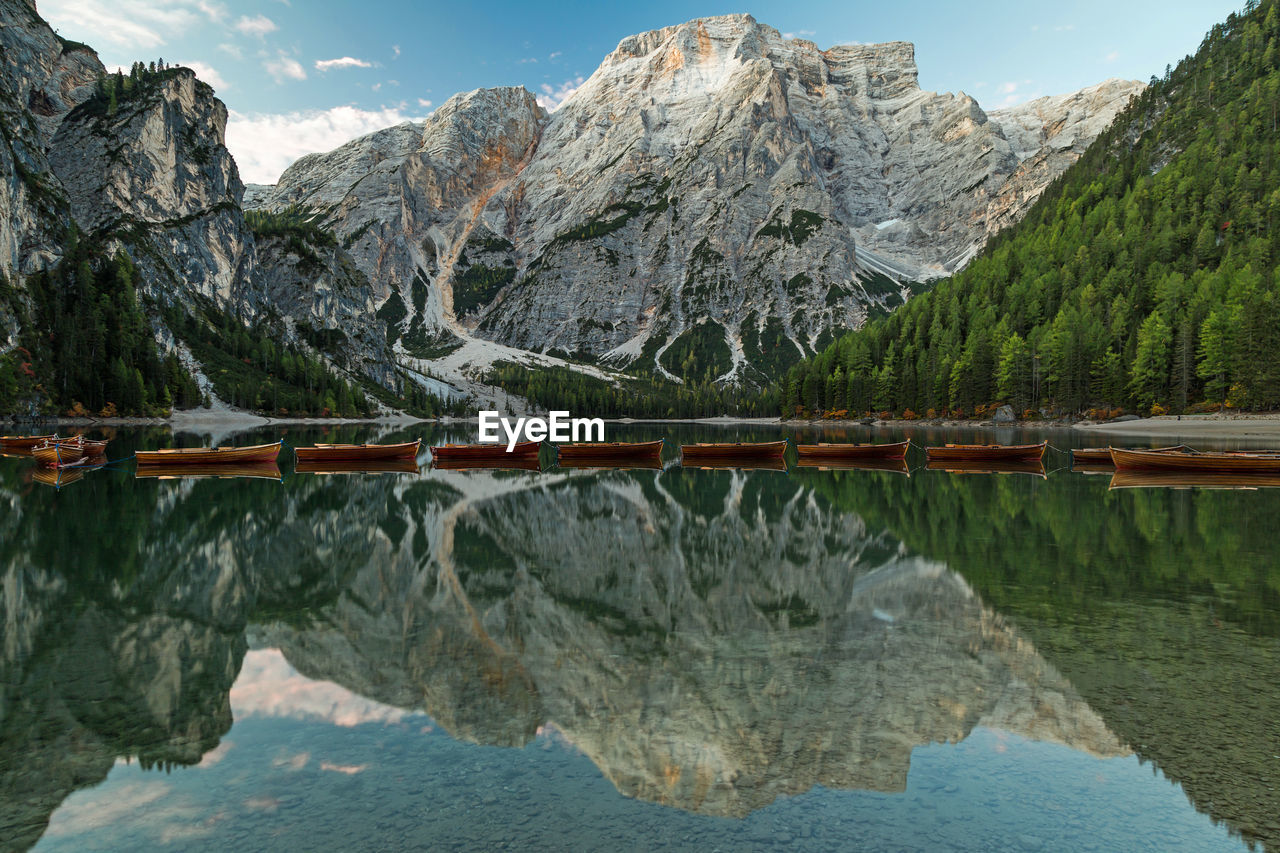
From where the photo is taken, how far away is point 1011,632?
1373 cm

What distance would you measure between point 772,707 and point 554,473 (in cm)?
4286

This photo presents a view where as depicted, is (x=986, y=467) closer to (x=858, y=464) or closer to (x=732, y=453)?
(x=858, y=464)

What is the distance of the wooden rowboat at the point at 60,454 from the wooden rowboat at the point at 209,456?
5.62m

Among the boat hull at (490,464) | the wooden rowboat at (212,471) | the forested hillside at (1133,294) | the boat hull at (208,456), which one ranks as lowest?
the boat hull at (490,464)

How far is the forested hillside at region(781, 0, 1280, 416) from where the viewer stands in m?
110

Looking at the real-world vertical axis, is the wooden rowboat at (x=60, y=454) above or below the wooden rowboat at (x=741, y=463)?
above

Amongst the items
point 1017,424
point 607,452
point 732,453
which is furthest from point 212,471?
point 1017,424

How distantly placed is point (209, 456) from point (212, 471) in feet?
9.94

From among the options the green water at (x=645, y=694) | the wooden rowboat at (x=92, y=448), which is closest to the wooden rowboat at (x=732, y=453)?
the green water at (x=645, y=694)

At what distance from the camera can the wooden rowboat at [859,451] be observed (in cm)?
6051

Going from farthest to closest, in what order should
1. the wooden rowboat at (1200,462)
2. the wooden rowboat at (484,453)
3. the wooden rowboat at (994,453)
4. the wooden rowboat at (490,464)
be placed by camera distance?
1. the wooden rowboat at (484,453)
2. the wooden rowboat at (490,464)
3. the wooden rowboat at (994,453)
4. the wooden rowboat at (1200,462)

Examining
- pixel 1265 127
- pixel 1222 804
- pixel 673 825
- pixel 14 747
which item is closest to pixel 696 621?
pixel 673 825

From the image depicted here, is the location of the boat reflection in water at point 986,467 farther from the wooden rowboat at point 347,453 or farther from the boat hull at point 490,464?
the wooden rowboat at point 347,453

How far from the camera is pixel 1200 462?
44625 mm
